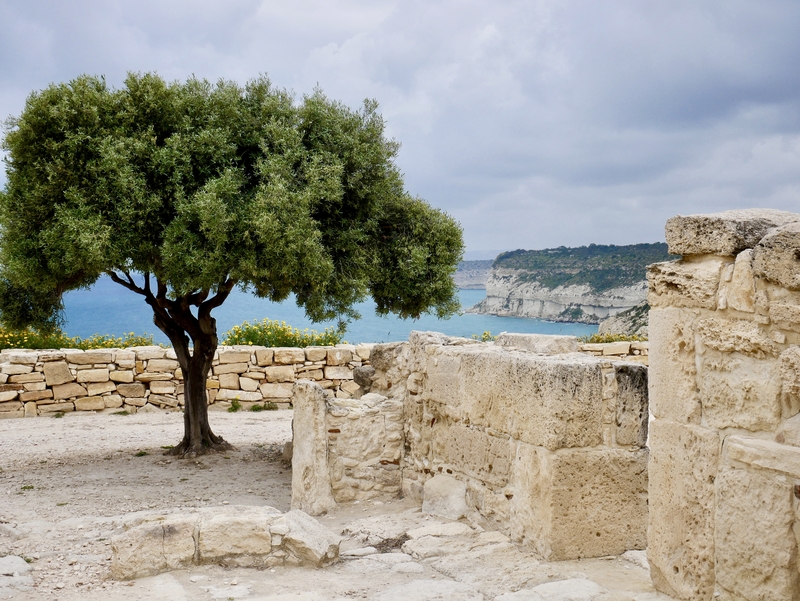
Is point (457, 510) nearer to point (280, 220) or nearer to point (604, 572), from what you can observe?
point (604, 572)

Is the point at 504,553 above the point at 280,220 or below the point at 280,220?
below

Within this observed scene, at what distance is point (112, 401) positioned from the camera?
1359cm

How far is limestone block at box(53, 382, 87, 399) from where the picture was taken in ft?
43.5

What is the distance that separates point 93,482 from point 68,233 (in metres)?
3.15

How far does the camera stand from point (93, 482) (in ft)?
29.4

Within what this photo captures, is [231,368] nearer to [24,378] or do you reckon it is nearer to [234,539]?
[24,378]

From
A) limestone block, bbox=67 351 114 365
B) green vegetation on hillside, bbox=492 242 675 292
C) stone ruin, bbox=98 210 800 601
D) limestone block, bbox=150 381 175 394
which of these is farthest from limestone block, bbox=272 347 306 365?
green vegetation on hillside, bbox=492 242 675 292

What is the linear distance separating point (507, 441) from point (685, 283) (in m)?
1.94

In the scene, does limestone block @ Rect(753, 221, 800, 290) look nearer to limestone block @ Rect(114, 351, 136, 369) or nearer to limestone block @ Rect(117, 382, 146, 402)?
limestone block @ Rect(114, 351, 136, 369)

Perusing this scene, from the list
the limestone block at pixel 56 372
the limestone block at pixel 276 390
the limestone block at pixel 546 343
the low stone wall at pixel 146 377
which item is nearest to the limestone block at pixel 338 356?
the low stone wall at pixel 146 377

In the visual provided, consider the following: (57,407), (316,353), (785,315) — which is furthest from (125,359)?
(785,315)

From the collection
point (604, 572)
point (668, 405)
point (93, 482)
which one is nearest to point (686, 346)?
point (668, 405)

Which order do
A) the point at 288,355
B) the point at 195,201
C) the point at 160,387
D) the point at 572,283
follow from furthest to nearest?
the point at 572,283 → the point at 288,355 → the point at 160,387 → the point at 195,201

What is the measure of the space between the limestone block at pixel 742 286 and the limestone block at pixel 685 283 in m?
0.08
